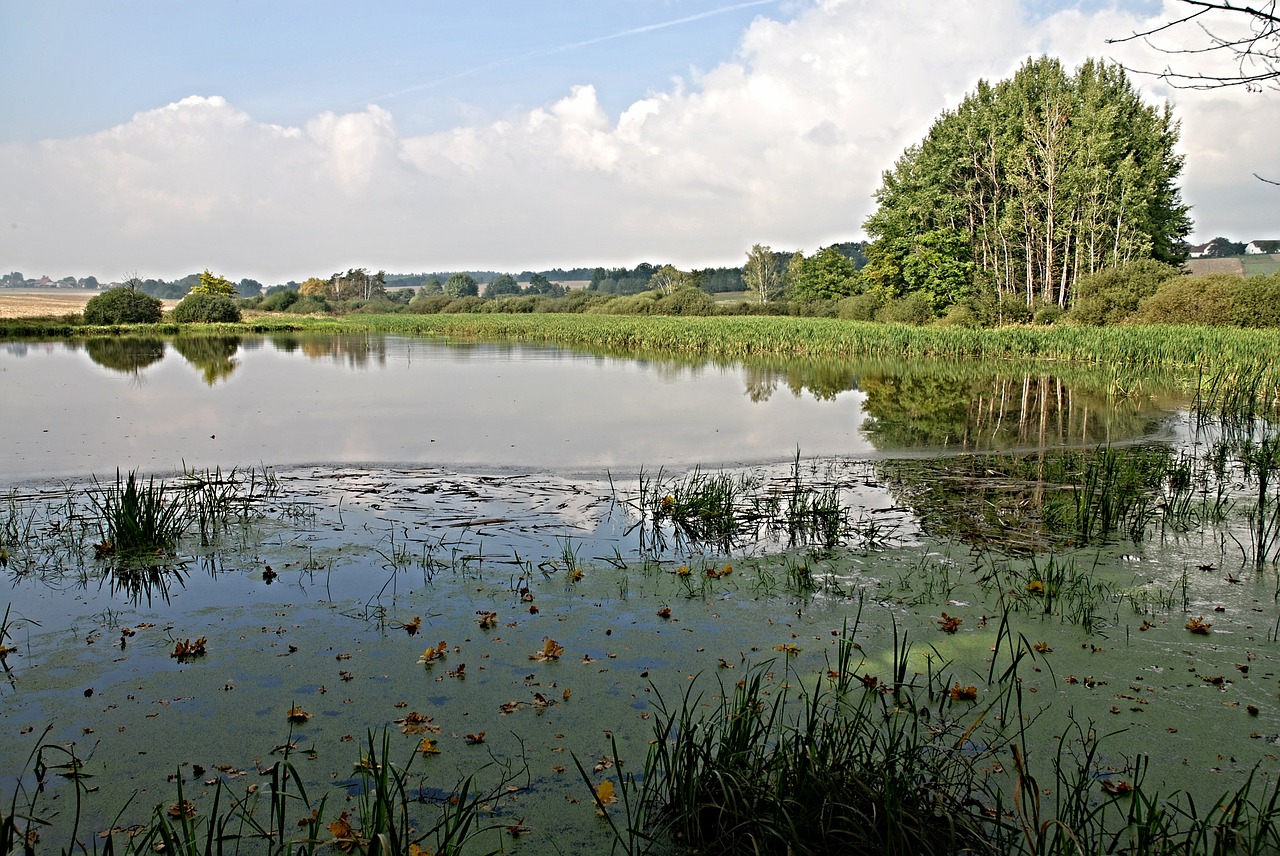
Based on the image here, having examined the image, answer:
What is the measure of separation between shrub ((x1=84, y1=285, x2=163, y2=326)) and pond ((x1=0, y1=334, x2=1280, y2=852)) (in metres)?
35.4

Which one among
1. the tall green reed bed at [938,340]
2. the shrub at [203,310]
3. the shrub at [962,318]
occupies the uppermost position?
the shrub at [203,310]

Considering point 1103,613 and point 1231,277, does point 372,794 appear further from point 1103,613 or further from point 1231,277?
point 1231,277

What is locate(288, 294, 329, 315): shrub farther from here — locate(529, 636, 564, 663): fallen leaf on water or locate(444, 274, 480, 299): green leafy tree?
locate(529, 636, 564, 663): fallen leaf on water

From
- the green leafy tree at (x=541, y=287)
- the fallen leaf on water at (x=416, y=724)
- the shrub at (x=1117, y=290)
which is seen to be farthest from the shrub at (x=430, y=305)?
the fallen leaf on water at (x=416, y=724)

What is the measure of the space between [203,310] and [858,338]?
114 ft

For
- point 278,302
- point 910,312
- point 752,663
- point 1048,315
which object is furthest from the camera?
point 278,302

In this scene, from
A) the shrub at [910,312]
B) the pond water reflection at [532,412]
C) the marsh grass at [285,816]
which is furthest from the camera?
the shrub at [910,312]

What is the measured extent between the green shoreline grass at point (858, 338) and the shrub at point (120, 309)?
191 centimetres

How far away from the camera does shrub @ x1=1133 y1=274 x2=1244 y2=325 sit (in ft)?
79.5

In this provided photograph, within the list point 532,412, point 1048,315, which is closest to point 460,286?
point 1048,315

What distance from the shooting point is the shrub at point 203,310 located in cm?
4575

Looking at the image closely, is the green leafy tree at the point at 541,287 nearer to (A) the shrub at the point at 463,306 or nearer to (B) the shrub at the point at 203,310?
(A) the shrub at the point at 463,306

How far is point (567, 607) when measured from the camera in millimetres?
4805

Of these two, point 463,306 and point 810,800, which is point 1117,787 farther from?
point 463,306
